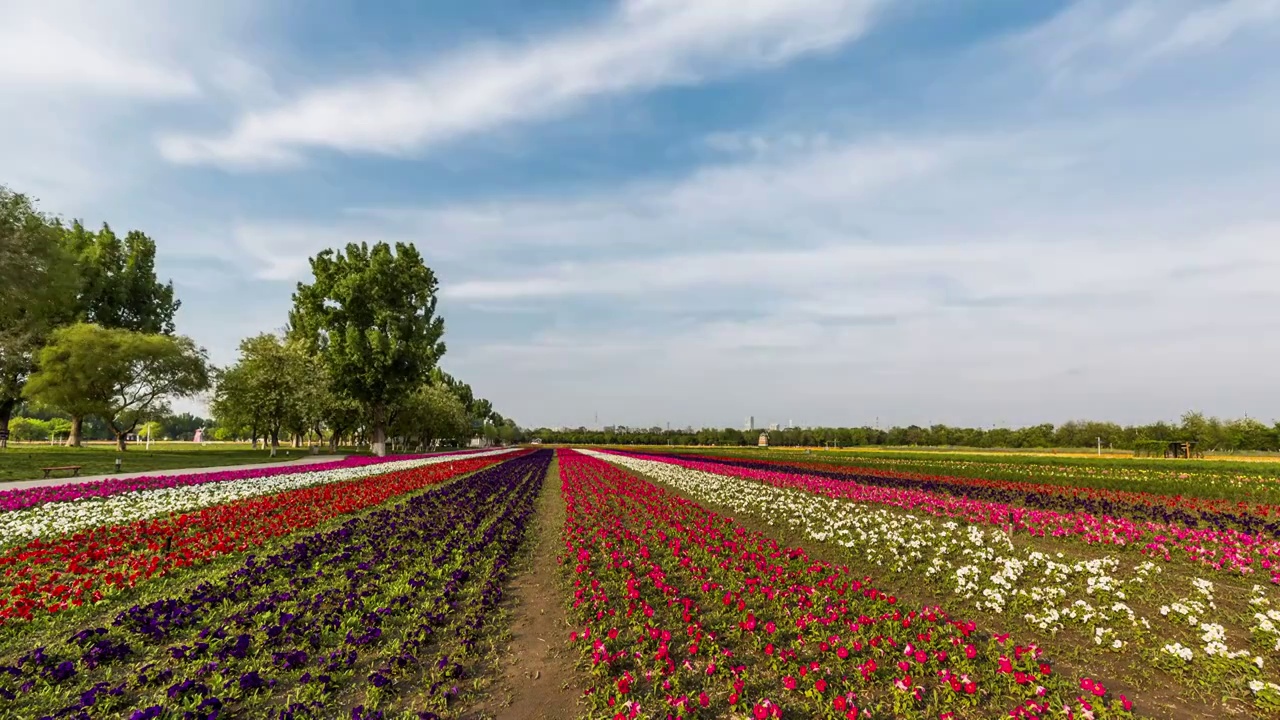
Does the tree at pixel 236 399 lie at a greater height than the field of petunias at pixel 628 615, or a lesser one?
Result: greater

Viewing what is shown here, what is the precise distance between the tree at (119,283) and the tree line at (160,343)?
11 cm

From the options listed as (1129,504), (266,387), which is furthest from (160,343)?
(1129,504)

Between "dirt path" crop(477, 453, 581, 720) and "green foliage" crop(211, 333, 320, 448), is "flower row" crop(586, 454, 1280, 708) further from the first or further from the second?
"green foliage" crop(211, 333, 320, 448)

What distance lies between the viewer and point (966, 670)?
586cm

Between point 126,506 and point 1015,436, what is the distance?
12368 cm

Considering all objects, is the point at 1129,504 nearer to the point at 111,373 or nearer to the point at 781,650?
the point at 781,650

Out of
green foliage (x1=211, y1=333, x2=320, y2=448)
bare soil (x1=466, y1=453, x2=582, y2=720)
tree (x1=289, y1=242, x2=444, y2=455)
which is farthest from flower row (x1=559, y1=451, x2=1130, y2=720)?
green foliage (x1=211, y1=333, x2=320, y2=448)

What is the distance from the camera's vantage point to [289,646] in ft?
20.3

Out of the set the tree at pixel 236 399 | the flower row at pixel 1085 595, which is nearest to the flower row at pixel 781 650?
the flower row at pixel 1085 595

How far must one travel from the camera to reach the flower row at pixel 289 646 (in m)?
4.89

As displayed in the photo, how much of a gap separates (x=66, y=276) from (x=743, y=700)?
55134mm

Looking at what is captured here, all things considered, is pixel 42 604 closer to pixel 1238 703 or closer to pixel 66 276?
pixel 1238 703

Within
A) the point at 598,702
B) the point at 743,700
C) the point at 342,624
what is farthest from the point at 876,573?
the point at 342,624

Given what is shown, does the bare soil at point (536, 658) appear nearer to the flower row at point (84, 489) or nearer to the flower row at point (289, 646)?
the flower row at point (289, 646)
